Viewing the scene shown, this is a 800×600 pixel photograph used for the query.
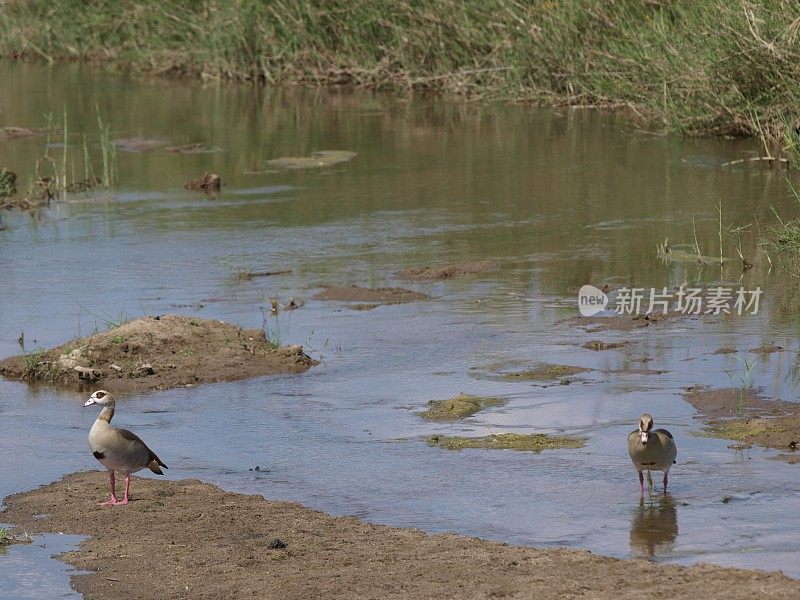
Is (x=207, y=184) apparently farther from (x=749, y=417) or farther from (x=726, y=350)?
(x=749, y=417)

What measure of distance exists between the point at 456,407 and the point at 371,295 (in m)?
3.54

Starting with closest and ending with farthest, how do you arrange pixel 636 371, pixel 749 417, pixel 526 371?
pixel 749 417
pixel 636 371
pixel 526 371

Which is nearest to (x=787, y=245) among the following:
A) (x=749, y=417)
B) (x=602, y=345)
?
(x=602, y=345)

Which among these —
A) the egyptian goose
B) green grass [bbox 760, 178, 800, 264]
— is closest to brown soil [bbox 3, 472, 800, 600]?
the egyptian goose

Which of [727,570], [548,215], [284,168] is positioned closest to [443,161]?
[284,168]

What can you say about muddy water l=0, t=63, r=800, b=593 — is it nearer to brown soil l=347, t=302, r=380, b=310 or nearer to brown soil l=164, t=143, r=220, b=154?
brown soil l=347, t=302, r=380, b=310

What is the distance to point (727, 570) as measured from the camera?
5930 mm

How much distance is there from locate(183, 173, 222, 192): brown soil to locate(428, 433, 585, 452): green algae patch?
10.7 m

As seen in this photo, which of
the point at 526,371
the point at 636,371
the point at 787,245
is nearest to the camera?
the point at 636,371

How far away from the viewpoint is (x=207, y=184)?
18641 millimetres

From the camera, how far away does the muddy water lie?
7398 mm

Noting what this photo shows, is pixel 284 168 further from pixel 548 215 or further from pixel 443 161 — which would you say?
pixel 548 215

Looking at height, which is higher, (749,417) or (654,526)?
(749,417)

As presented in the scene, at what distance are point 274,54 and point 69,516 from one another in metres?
24.2
